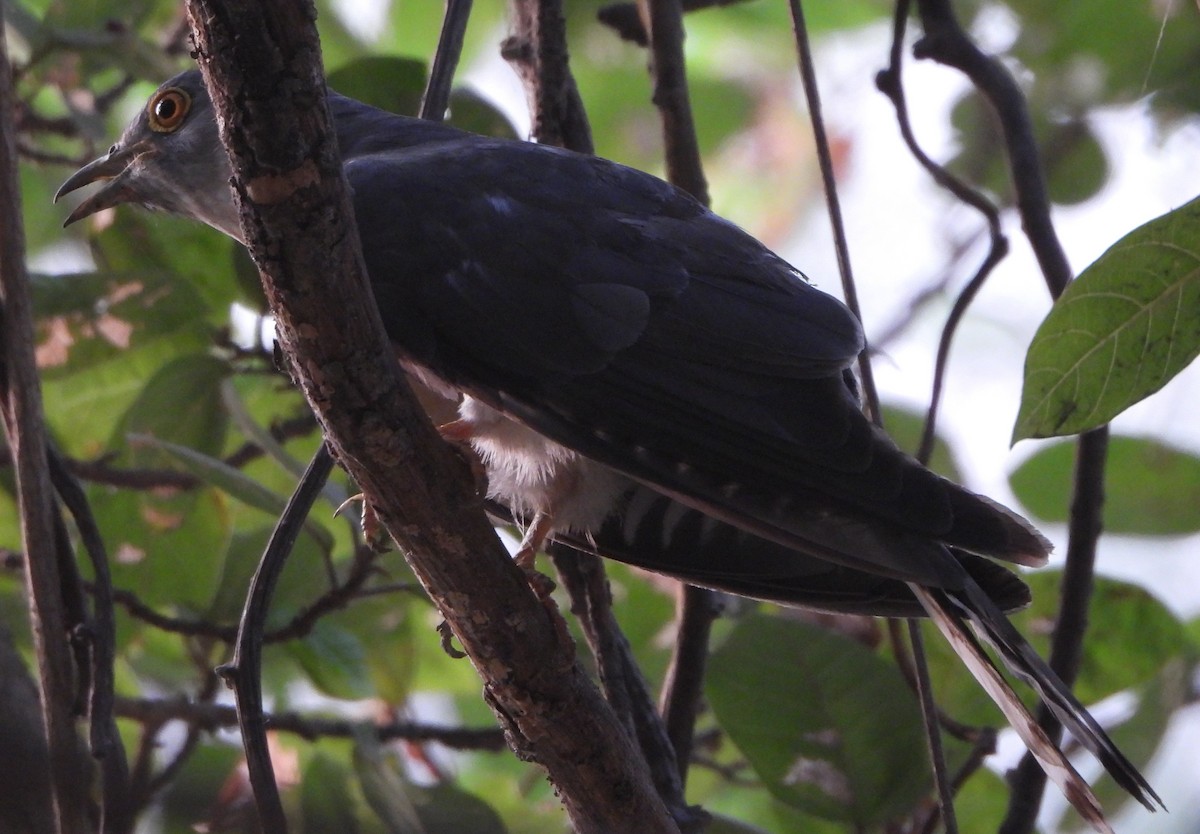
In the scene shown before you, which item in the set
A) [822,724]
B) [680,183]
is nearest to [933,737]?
[822,724]

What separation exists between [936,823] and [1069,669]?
1.35ft

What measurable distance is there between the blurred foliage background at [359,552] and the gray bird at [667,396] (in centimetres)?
42

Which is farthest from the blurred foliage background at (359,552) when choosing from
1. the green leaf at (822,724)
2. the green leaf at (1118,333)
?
the green leaf at (1118,333)

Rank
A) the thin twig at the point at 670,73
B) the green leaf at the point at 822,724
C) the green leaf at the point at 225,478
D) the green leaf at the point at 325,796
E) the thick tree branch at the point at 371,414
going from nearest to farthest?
1. the thick tree branch at the point at 371,414
2. the green leaf at the point at 325,796
3. the green leaf at the point at 225,478
4. the green leaf at the point at 822,724
5. the thin twig at the point at 670,73

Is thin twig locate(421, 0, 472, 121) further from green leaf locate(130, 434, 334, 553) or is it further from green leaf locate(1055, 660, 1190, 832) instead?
green leaf locate(1055, 660, 1190, 832)

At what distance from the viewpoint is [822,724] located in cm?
264

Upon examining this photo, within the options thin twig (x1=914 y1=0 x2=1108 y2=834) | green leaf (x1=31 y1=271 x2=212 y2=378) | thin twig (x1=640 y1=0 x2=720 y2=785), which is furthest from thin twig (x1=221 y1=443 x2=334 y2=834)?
thin twig (x1=914 y1=0 x2=1108 y2=834)

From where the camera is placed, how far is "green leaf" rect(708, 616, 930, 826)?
8.62 feet

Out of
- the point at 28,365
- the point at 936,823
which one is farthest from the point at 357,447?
the point at 936,823

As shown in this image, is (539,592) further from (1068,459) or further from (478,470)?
(1068,459)

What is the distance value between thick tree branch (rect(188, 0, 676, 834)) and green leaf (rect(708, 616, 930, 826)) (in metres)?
0.66

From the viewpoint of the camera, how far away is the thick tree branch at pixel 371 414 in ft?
4.53

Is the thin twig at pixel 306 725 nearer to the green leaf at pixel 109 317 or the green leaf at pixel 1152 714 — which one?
the green leaf at pixel 109 317

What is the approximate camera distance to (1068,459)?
131 inches
